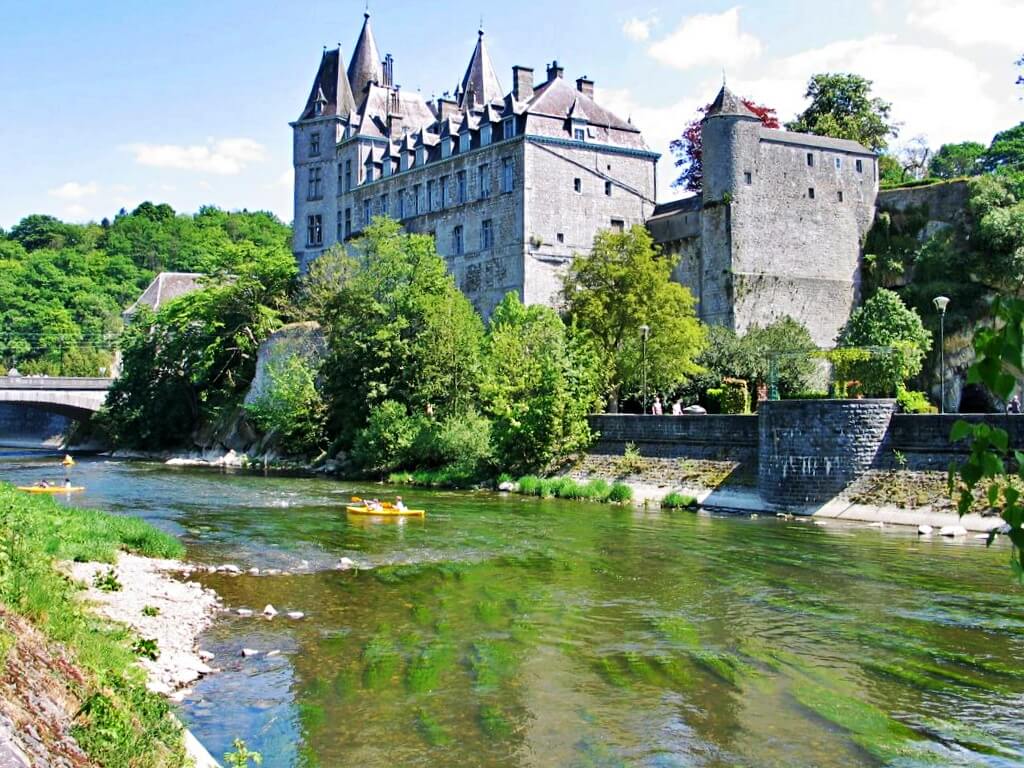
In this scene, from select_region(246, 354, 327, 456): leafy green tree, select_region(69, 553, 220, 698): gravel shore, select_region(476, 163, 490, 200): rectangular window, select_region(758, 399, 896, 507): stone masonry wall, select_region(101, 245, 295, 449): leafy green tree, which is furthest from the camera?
select_region(101, 245, 295, 449): leafy green tree

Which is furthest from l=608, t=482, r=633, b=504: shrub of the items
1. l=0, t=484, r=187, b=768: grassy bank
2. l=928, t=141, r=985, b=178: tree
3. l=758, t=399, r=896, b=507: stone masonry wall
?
l=928, t=141, r=985, b=178: tree

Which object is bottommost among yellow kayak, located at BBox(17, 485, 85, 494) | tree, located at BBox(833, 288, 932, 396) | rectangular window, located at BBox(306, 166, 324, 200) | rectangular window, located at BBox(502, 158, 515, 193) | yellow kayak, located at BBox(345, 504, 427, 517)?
yellow kayak, located at BBox(345, 504, 427, 517)

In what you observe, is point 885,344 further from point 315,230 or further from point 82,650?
point 315,230

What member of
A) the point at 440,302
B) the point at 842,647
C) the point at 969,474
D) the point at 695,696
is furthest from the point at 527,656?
the point at 440,302

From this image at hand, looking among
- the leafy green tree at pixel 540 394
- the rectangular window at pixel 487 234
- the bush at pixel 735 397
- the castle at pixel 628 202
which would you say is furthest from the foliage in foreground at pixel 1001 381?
the rectangular window at pixel 487 234

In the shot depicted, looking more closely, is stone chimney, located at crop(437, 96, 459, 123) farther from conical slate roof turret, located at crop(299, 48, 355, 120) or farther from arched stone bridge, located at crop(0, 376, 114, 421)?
arched stone bridge, located at crop(0, 376, 114, 421)

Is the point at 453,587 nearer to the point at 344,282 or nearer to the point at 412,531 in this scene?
the point at 412,531

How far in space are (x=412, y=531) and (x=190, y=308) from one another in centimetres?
4303

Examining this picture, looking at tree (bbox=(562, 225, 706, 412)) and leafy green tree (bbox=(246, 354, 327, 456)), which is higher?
tree (bbox=(562, 225, 706, 412))

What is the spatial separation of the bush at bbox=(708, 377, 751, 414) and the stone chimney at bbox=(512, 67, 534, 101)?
24036 mm

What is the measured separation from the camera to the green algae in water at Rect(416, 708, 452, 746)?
11.1 meters

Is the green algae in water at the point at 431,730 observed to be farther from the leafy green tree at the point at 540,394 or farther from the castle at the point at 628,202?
the castle at the point at 628,202

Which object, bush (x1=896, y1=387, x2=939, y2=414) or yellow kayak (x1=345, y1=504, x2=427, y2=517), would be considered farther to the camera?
bush (x1=896, y1=387, x2=939, y2=414)

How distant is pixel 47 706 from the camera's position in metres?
8.31
